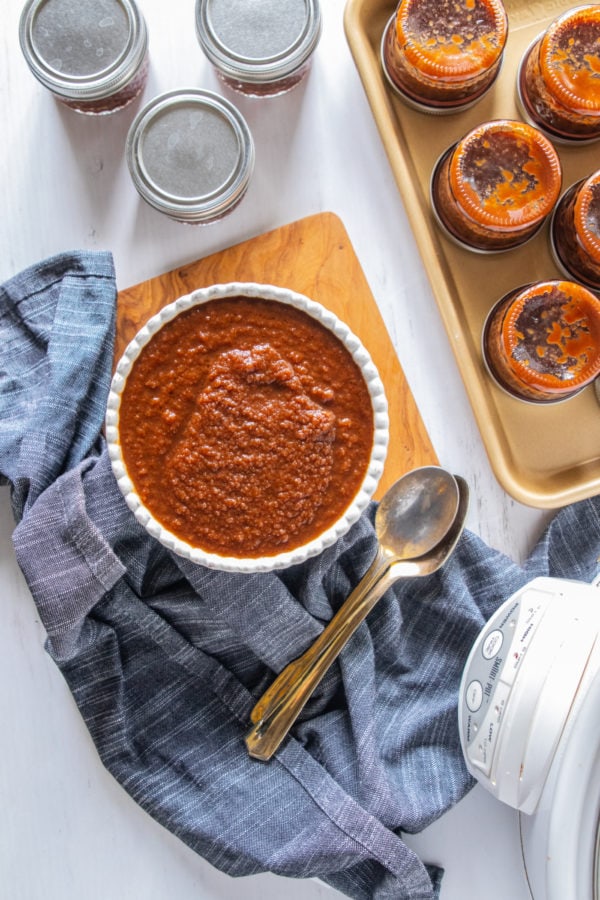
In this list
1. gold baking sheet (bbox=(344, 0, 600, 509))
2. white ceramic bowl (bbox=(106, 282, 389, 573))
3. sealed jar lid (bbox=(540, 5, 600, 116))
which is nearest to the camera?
white ceramic bowl (bbox=(106, 282, 389, 573))

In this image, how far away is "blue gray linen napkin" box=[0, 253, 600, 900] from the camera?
4.66 feet

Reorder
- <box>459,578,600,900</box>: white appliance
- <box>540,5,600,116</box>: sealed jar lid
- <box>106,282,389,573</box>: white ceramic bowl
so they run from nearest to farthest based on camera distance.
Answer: <box>459,578,600,900</box>: white appliance → <box>106,282,389,573</box>: white ceramic bowl → <box>540,5,600,116</box>: sealed jar lid

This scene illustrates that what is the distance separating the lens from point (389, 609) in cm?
152

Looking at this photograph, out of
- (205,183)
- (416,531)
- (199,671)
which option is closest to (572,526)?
(416,531)

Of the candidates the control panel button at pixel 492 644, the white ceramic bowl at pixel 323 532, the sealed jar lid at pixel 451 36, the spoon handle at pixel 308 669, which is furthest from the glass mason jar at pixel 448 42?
the control panel button at pixel 492 644

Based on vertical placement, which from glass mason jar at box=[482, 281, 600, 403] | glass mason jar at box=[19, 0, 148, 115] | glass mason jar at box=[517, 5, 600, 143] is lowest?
glass mason jar at box=[482, 281, 600, 403]

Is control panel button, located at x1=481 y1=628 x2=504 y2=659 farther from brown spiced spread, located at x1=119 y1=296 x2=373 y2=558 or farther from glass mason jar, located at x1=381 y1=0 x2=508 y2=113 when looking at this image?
glass mason jar, located at x1=381 y1=0 x2=508 y2=113

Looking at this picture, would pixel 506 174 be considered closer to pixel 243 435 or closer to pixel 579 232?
pixel 579 232

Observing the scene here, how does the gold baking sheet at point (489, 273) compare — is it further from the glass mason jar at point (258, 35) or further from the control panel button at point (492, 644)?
the control panel button at point (492, 644)

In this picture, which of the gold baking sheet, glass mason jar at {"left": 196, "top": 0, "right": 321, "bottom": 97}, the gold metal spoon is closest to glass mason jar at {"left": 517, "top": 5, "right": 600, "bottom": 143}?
the gold baking sheet

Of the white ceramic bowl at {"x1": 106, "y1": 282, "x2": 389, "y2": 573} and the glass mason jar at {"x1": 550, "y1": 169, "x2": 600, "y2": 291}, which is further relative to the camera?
the glass mason jar at {"x1": 550, "y1": 169, "x2": 600, "y2": 291}

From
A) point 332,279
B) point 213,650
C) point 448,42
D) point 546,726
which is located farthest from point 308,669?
point 448,42

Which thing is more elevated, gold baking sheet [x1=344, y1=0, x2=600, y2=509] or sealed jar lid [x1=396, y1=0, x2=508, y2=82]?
sealed jar lid [x1=396, y1=0, x2=508, y2=82]

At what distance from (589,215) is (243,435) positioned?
0.76 meters
